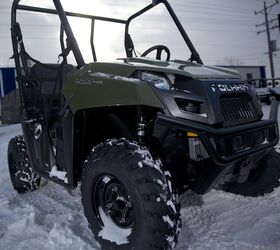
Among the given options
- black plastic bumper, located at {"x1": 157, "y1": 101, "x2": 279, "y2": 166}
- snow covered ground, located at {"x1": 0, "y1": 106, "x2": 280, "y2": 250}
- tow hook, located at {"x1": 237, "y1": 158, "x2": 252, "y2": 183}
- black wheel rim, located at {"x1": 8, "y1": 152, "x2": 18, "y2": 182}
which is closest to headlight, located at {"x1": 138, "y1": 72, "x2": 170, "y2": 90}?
black plastic bumper, located at {"x1": 157, "y1": 101, "x2": 279, "y2": 166}

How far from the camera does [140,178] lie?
2.09 metres

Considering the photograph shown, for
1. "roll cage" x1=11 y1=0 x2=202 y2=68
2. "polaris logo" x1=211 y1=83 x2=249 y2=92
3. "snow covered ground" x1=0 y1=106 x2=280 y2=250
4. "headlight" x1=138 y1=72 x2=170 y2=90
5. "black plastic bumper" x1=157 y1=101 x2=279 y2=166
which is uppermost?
"roll cage" x1=11 y1=0 x2=202 y2=68

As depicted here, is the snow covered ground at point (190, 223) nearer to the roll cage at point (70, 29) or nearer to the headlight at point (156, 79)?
the headlight at point (156, 79)

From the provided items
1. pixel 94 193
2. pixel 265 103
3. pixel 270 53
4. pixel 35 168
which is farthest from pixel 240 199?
pixel 270 53

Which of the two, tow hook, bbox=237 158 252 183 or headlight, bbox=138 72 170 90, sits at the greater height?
headlight, bbox=138 72 170 90

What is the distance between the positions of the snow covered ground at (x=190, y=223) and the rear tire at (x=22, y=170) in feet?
0.94

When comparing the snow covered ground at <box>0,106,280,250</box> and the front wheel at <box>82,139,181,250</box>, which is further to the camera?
the snow covered ground at <box>0,106,280,250</box>

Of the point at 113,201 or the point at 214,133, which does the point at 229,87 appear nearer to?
the point at 214,133

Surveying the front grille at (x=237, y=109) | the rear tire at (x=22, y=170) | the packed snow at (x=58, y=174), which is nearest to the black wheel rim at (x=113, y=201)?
the packed snow at (x=58, y=174)

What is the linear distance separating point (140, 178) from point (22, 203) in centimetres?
221

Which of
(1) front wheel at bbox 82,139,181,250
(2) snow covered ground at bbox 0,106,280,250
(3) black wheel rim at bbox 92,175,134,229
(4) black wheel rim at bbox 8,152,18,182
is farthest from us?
(4) black wheel rim at bbox 8,152,18,182

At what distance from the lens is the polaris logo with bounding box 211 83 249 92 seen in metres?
2.37

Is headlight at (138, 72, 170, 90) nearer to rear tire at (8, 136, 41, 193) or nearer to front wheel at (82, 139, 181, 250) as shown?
front wheel at (82, 139, 181, 250)

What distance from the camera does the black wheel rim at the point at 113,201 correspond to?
2.34 m
